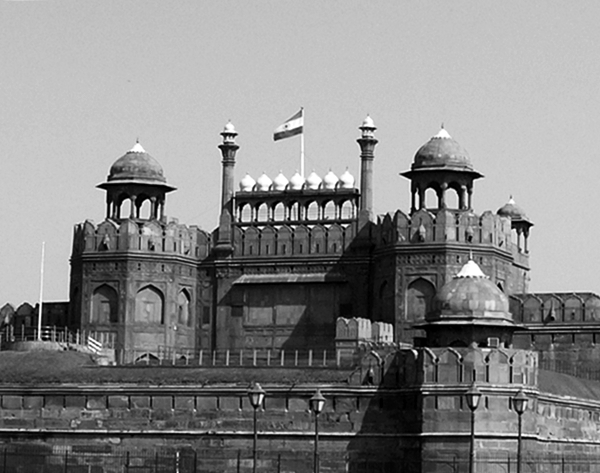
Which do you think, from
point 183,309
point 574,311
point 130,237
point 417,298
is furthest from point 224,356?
point 574,311

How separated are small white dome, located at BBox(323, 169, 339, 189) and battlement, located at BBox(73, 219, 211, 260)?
7.63 m

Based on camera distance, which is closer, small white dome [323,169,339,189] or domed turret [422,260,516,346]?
domed turret [422,260,516,346]

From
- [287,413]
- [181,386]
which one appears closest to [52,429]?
[181,386]

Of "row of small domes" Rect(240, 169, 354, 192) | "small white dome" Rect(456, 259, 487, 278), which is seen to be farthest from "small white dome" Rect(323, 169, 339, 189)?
"small white dome" Rect(456, 259, 487, 278)

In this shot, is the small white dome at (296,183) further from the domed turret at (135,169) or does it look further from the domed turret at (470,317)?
the domed turret at (470,317)

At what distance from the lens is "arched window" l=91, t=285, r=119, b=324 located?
85.6 m

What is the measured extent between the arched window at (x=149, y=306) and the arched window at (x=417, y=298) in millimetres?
12912

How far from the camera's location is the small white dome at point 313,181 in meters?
87.2

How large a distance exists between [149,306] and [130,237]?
3587mm

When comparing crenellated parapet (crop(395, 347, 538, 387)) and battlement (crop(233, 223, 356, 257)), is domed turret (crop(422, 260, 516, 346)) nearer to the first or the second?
crenellated parapet (crop(395, 347, 538, 387))

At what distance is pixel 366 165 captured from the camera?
86125 millimetres

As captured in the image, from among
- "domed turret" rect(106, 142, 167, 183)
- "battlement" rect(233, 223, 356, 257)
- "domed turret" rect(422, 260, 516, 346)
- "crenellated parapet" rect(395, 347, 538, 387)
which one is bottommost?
"crenellated parapet" rect(395, 347, 538, 387)

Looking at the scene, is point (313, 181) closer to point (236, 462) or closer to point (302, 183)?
point (302, 183)

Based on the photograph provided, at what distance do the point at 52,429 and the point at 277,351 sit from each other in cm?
1474
